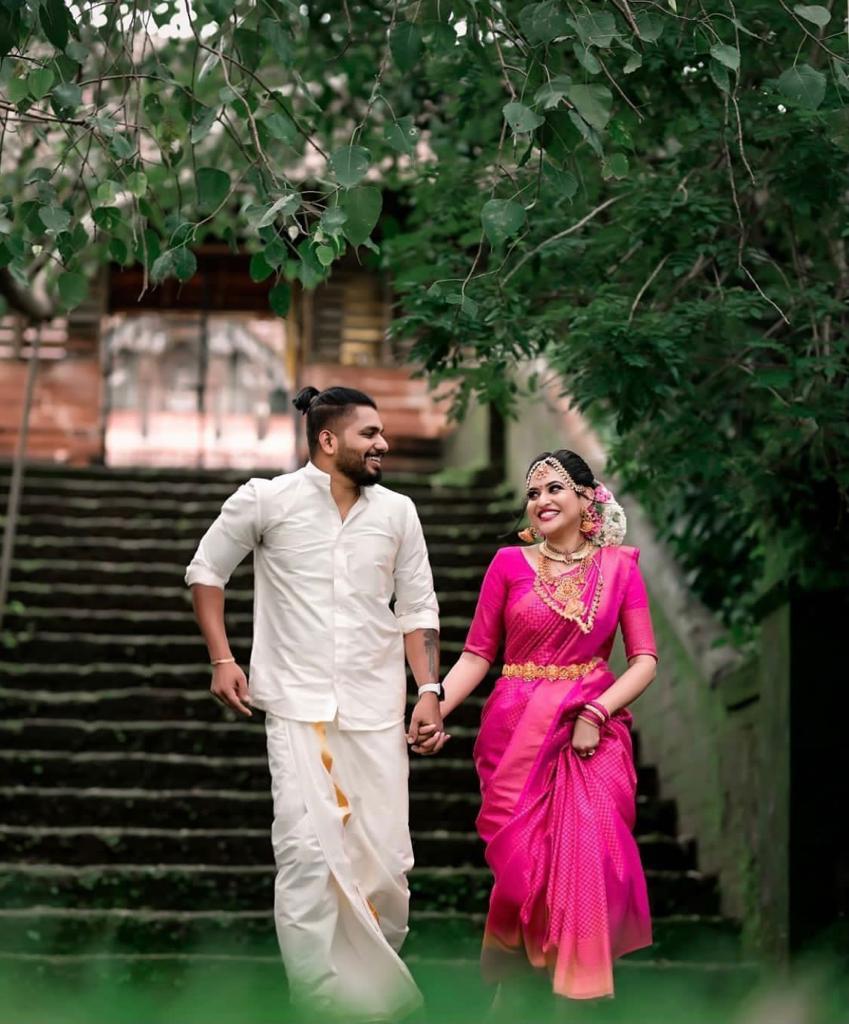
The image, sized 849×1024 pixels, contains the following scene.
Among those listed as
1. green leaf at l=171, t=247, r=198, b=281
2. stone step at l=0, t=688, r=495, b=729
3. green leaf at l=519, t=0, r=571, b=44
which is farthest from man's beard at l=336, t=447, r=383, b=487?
stone step at l=0, t=688, r=495, b=729

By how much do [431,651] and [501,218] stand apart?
1398 mm

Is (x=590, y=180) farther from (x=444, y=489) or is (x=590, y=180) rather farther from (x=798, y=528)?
(x=444, y=489)

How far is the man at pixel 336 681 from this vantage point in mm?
5258

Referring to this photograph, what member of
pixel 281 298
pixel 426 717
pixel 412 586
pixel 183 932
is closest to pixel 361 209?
pixel 281 298

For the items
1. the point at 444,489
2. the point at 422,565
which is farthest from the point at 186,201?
the point at 422,565

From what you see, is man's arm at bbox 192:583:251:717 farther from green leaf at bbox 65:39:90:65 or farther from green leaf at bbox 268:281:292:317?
green leaf at bbox 65:39:90:65

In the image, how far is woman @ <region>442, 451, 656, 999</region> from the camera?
531 centimetres

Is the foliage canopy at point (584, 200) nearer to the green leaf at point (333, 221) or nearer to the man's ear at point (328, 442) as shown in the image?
the green leaf at point (333, 221)

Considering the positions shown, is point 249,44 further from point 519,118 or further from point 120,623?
point 120,623

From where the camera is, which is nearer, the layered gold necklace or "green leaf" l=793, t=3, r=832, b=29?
"green leaf" l=793, t=3, r=832, b=29

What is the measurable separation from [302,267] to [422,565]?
1.08 meters

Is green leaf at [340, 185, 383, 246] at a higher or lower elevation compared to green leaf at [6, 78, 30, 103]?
lower

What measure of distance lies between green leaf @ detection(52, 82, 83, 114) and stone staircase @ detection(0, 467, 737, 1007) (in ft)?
11.2

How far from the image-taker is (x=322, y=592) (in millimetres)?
5449
